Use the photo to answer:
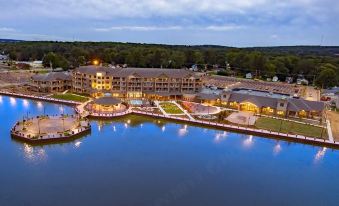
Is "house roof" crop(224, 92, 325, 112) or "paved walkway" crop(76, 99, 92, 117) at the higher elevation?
"house roof" crop(224, 92, 325, 112)

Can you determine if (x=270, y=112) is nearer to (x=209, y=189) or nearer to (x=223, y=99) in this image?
(x=223, y=99)

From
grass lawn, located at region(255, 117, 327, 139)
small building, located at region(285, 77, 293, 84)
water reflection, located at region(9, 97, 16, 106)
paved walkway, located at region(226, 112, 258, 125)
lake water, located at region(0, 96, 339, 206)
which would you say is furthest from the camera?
small building, located at region(285, 77, 293, 84)

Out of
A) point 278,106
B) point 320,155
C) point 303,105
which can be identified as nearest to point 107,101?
point 278,106

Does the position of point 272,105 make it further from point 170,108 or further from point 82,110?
Answer: point 82,110

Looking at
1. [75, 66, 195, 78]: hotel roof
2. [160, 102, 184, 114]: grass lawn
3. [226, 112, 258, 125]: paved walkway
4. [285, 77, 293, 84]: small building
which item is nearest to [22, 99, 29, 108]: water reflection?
[75, 66, 195, 78]: hotel roof

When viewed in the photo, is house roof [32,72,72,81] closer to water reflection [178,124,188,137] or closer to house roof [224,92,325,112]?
water reflection [178,124,188,137]

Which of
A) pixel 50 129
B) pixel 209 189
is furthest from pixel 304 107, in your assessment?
pixel 50 129

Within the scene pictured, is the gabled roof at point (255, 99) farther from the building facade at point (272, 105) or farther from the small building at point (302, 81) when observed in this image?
the small building at point (302, 81)
